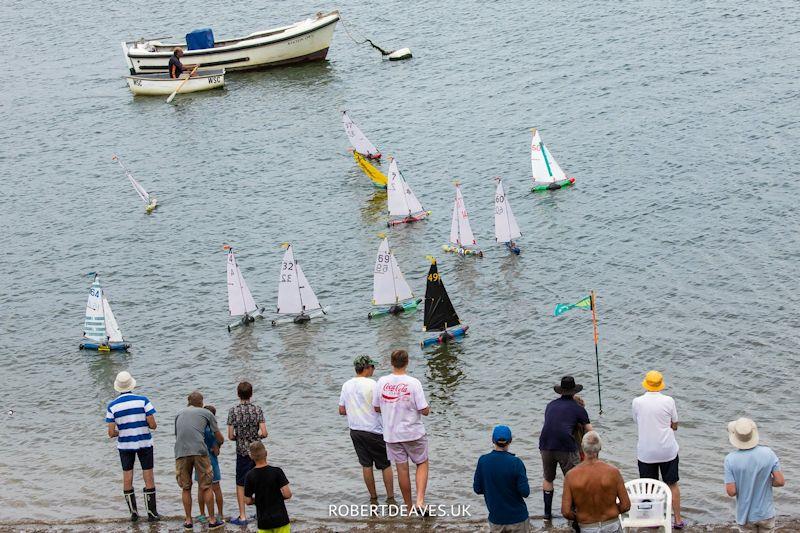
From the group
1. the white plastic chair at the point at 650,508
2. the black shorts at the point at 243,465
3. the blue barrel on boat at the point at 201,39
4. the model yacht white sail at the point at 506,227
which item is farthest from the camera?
the blue barrel on boat at the point at 201,39

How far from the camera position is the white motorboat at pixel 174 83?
1992 inches

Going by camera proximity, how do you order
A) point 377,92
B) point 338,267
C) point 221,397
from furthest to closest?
point 377,92
point 338,267
point 221,397

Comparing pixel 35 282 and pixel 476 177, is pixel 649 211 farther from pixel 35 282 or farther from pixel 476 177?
pixel 35 282

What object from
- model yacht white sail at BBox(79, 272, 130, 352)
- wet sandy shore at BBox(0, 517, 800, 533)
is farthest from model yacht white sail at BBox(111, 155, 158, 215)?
wet sandy shore at BBox(0, 517, 800, 533)

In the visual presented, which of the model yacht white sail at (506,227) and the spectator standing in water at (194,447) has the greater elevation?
the model yacht white sail at (506,227)

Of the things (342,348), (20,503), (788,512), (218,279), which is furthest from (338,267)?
(788,512)

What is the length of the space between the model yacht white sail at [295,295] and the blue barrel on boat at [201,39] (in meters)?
29.4

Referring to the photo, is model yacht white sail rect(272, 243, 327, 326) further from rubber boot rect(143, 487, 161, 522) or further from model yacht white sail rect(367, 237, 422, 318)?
rubber boot rect(143, 487, 161, 522)

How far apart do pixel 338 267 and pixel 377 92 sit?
713 inches

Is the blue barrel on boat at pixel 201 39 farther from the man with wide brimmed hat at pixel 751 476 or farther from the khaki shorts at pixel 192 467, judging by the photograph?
the man with wide brimmed hat at pixel 751 476

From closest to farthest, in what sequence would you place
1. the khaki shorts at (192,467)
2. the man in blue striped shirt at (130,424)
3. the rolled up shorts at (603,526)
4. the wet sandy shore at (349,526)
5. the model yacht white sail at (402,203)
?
the rolled up shorts at (603,526), the wet sandy shore at (349,526), the khaki shorts at (192,467), the man in blue striped shirt at (130,424), the model yacht white sail at (402,203)

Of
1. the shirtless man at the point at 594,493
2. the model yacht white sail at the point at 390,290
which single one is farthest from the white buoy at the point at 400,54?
the shirtless man at the point at 594,493

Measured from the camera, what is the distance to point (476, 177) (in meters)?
35.5

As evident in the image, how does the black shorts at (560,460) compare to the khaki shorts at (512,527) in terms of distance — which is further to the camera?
the black shorts at (560,460)
